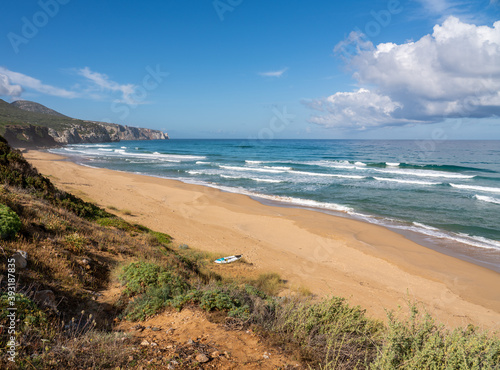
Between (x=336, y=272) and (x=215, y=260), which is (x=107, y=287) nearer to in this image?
(x=215, y=260)

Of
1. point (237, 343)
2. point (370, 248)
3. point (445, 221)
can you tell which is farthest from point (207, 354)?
point (445, 221)

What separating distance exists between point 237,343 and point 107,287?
10.4 feet

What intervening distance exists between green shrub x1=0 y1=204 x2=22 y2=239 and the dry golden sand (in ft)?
21.6

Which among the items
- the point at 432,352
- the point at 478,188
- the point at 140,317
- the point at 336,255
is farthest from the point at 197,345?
the point at 478,188

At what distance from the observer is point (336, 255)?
1198 centimetres

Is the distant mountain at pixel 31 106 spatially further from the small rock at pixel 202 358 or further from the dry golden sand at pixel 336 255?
the small rock at pixel 202 358

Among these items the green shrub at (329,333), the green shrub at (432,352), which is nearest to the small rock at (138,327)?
the green shrub at (329,333)

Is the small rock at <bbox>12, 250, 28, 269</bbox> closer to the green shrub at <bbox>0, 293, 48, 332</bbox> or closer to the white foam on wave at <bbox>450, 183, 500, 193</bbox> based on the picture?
the green shrub at <bbox>0, 293, 48, 332</bbox>

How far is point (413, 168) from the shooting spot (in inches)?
1743

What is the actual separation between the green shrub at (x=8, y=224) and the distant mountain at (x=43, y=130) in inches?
3033

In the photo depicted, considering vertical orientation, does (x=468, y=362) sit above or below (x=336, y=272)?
above

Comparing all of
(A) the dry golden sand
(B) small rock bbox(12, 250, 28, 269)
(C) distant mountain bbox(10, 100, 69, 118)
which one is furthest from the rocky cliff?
(C) distant mountain bbox(10, 100, 69, 118)

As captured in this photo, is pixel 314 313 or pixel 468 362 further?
pixel 314 313

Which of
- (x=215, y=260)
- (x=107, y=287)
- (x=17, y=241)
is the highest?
(x=17, y=241)
